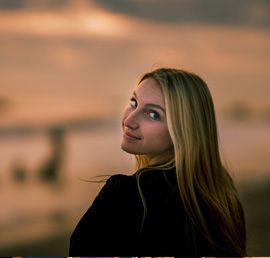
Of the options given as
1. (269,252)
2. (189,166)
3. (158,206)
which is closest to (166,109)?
(189,166)

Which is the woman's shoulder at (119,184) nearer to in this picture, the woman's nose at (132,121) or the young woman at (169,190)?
the young woman at (169,190)

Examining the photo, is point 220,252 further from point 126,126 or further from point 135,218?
point 126,126

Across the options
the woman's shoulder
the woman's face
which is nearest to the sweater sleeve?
the woman's shoulder

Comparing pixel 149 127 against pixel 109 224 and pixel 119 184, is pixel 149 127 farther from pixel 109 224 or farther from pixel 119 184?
pixel 109 224

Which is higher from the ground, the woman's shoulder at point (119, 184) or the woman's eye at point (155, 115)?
the woman's eye at point (155, 115)

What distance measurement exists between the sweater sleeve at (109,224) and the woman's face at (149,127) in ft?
0.55

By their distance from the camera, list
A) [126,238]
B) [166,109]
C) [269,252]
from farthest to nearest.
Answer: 1. [269,252]
2. [166,109]
3. [126,238]

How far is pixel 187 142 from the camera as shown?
135 centimetres

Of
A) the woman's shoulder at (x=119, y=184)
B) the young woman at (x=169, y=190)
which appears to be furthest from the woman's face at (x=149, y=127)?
the woman's shoulder at (x=119, y=184)

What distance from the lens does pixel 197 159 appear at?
1.37 metres

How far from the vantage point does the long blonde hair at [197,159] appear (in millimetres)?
1325

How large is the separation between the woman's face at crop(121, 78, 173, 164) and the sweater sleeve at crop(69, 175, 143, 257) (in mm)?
168

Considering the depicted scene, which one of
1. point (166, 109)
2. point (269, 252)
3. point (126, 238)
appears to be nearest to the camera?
point (126, 238)

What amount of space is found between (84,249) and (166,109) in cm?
45
